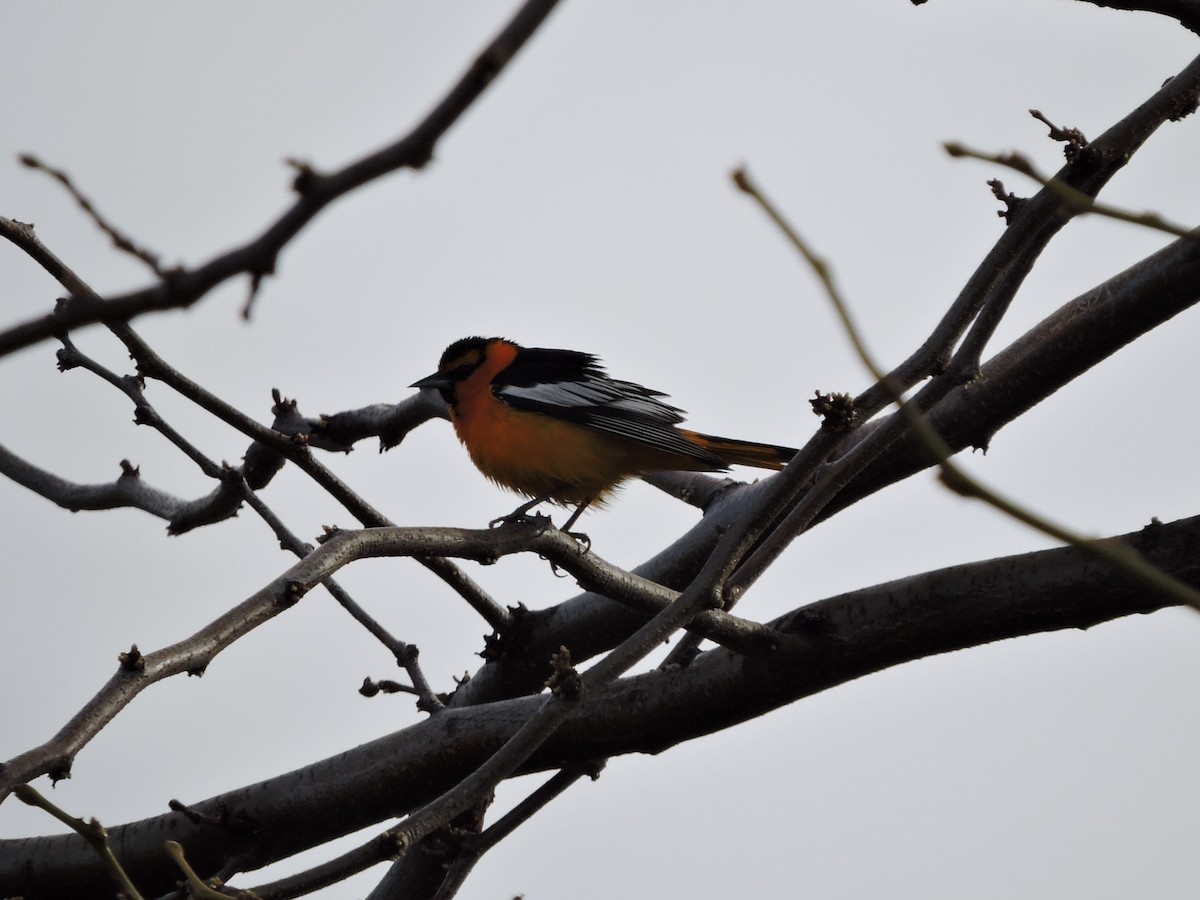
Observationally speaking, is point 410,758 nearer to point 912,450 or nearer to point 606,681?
point 606,681

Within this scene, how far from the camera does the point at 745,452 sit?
577cm

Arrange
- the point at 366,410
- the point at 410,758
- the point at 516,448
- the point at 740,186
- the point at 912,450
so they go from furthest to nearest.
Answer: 1. the point at 366,410
2. the point at 516,448
3. the point at 912,450
4. the point at 410,758
5. the point at 740,186

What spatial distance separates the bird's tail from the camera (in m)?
5.71

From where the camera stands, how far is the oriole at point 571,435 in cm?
585

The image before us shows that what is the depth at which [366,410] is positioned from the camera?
6797 millimetres

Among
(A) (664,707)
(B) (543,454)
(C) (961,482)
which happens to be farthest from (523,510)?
(C) (961,482)

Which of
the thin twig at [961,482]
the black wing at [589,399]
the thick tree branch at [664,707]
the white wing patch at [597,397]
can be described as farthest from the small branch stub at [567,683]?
the white wing patch at [597,397]

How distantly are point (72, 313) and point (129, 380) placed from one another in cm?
345

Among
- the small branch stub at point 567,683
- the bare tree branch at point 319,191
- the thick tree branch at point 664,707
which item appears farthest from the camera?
the thick tree branch at point 664,707

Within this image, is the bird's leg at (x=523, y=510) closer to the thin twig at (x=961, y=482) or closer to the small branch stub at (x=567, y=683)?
the small branch stub at (x=567, y=683)

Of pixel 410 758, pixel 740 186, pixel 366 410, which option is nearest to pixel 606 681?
pixel 410 758

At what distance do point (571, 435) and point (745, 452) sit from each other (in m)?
0.90

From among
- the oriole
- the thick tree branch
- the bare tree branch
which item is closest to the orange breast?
the oriole

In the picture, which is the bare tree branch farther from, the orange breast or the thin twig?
the orange breast
